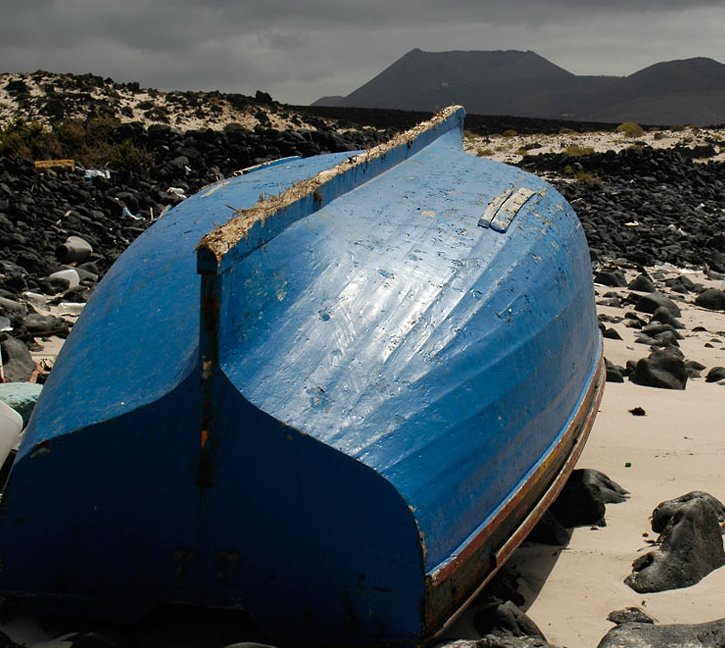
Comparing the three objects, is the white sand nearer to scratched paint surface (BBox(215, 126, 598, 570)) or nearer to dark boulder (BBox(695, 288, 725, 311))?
scratched paint surface (BBox(215, 126, 598, 570))

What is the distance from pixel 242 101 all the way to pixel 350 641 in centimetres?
2965

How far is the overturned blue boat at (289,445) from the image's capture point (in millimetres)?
3023

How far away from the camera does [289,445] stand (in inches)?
118

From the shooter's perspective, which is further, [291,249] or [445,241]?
[445,241]

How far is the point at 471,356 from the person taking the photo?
3.56 m

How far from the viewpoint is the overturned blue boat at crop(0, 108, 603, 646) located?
119 inches

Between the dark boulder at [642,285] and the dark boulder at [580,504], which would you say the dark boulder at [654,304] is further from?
the dark boulder at [580,504]

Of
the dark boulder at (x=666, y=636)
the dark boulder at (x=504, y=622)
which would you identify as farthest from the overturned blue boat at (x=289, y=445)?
the dark boulder at (x=666, y=636)

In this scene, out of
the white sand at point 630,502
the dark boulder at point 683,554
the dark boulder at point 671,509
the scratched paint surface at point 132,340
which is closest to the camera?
the scratched paint surface at point 132,340

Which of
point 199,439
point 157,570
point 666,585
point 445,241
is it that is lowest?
point 666,585

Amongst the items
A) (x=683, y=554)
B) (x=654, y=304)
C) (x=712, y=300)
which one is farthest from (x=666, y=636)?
(x=712, y=300)

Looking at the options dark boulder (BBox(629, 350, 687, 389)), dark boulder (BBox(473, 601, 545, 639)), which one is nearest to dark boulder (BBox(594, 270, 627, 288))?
dark boulder (BBox(629, 350, 687, 389))

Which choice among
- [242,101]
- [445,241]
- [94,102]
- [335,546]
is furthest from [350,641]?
[242,101]

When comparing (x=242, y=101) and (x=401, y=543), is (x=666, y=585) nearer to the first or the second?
(x=401, y=543)
